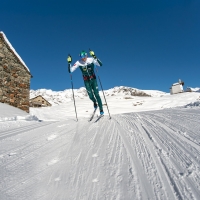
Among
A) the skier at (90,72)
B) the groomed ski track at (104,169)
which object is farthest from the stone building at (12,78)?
the groomed ski track at (104,169)

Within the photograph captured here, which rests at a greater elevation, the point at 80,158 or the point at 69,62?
the point at 69,62

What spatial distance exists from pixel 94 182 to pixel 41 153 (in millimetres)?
1030

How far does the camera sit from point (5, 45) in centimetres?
813

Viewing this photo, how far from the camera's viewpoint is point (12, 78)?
796 cm

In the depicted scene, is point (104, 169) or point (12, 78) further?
point (12, 78)

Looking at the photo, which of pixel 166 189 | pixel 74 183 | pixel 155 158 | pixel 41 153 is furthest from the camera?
pixel 41 153

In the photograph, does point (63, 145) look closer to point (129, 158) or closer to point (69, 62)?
point (129, 158)

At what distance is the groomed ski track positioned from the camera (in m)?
1.20

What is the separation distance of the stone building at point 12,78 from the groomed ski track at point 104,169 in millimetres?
5855

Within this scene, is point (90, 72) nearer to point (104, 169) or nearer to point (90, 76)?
point (90, 76)

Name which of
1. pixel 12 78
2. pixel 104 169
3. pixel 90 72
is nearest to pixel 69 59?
pixel 90 72

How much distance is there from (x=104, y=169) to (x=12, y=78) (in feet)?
26.0

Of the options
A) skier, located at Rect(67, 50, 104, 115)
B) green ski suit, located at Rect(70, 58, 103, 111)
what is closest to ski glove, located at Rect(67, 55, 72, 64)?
skier, located at Rect(67, 50, 104, 115)

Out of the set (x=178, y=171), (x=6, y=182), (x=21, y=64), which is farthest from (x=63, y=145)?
(x=21, y=64)
